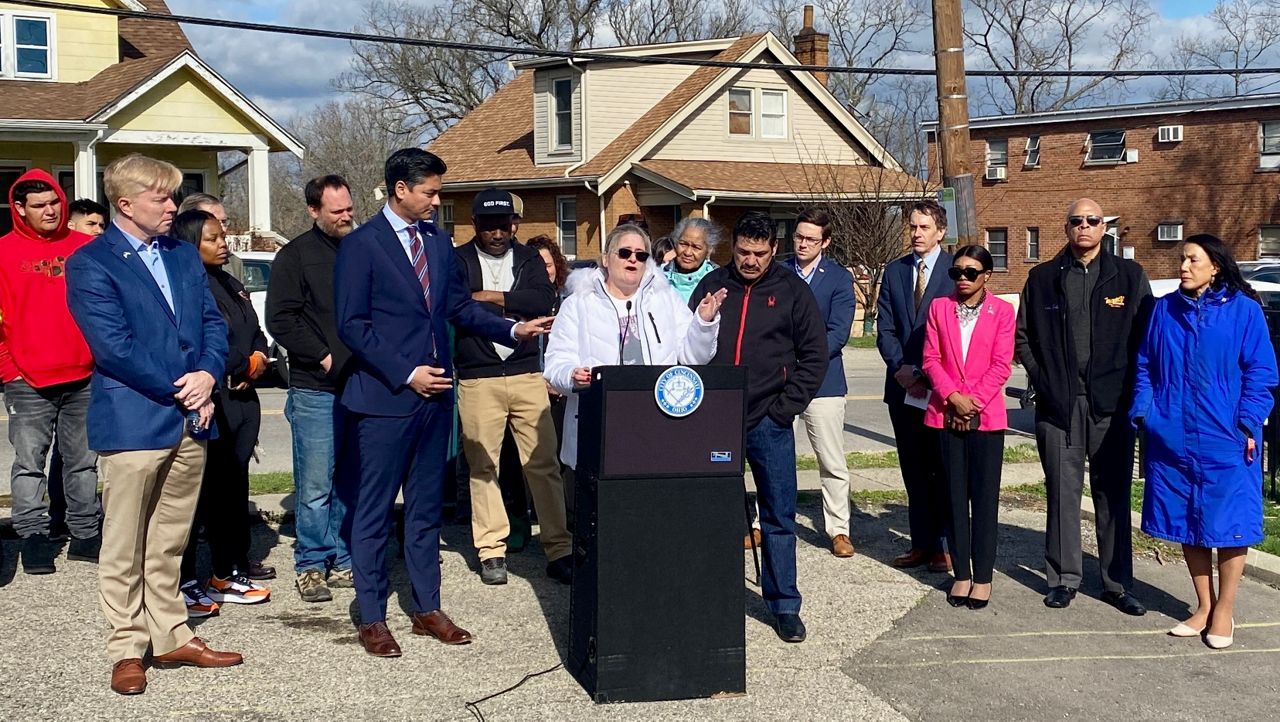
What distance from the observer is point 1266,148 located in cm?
4050

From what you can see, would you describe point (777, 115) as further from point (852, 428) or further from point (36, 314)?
point (36, 314)

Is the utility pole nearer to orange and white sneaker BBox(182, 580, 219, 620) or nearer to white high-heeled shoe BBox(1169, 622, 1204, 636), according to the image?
white high-heeled shoe BBox(1169, 622, 1204, 636)

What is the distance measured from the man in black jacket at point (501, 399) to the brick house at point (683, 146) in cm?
2265

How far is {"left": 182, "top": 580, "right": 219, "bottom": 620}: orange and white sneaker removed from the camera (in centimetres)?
658

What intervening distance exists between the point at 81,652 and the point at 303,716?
1.42 m

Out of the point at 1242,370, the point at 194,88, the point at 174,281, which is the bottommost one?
the point at 1242,370

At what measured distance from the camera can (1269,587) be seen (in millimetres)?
7453

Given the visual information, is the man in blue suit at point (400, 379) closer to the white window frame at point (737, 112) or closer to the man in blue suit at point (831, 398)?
the man in blue suit at point (831, 398)

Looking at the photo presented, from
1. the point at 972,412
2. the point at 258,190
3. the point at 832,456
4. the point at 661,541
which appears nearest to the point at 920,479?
the point at 832,456

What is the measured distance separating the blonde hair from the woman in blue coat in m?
Answer: 4.57

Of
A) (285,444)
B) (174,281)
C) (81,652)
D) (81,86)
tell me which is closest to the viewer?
(174,281)

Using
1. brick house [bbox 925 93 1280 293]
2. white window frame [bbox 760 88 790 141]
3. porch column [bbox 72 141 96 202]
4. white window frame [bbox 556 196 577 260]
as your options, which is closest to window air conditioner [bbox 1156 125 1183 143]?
brick house [bbox 925 93 1280 293]

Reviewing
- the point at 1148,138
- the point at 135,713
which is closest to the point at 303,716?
the point at 135,713

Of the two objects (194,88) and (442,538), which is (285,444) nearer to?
(442,538)
